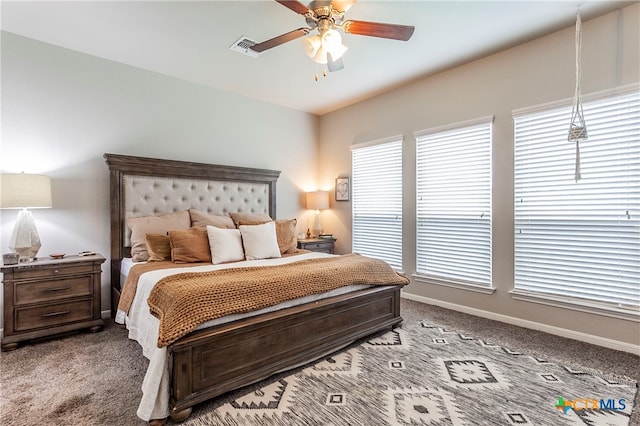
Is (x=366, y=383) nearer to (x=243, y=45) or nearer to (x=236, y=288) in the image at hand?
(x=236, y=288)

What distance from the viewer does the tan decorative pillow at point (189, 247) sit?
9.57 feet

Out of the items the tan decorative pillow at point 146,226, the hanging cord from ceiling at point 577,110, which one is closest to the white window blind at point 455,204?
the hanging cord from ceiling at point 577,110

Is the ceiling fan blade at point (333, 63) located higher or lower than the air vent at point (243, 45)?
lower

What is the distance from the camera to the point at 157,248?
2988 mm

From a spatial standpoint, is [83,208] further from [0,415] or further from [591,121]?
[591,121]

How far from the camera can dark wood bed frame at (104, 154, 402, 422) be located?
175 centimetres

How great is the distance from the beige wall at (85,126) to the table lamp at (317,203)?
1.41m

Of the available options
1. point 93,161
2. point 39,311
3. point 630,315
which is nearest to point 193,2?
point 93,161

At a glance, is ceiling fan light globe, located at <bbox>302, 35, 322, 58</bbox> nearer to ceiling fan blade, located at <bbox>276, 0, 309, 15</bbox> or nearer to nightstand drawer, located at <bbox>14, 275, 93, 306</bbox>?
ceiling fan blade, located at <bbox>276, 0, 309, 15</bbox>

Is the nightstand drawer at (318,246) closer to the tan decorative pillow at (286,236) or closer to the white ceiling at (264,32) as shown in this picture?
the tan decorative pillow at (286,236)

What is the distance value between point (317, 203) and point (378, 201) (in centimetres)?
99

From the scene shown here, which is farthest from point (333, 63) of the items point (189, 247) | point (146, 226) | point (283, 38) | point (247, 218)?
point (146, 226)

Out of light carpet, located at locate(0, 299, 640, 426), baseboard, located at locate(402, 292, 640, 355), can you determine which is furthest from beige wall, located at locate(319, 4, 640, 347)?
light carpet, located at locate(0, 299, 640, 426)

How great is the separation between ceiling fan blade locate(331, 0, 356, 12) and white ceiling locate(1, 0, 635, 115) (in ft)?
1.52
